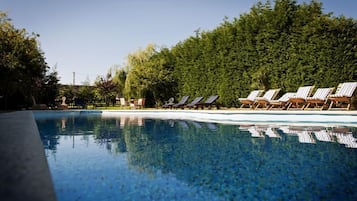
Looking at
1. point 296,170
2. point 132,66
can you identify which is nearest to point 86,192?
point 296,170

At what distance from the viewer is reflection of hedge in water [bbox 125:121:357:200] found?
2.71 metres

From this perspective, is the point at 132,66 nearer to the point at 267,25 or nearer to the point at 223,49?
the point at 223,49

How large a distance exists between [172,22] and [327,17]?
26.3 feet

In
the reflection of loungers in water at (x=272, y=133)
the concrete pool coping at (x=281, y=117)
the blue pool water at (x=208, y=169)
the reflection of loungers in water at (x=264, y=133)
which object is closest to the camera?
the blue pool water at (x=208, y=169)

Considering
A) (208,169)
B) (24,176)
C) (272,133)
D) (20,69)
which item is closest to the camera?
(24,176)

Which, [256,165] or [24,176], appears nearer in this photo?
[24,176]

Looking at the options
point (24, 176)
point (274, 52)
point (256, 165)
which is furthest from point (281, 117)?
point (24, 176)

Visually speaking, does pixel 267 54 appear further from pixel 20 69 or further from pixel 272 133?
pixel 20 69

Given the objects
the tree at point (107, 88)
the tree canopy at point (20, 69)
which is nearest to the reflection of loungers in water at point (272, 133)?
the tree canopy at point (20, 69)

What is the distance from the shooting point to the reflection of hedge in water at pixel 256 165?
271 cm

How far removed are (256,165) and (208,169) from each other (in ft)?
2.18

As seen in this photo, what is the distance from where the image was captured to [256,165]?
3.71m

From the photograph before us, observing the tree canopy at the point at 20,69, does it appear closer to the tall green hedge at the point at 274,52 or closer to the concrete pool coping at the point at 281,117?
the tall green hedge at the point at 274,52

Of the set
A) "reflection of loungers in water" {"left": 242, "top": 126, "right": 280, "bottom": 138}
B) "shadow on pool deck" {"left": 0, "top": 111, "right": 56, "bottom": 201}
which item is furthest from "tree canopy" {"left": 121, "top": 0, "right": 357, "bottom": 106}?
"shadow on pool deck" {"left": 0, "top": 111, "right": 56, "bottom": 201}
